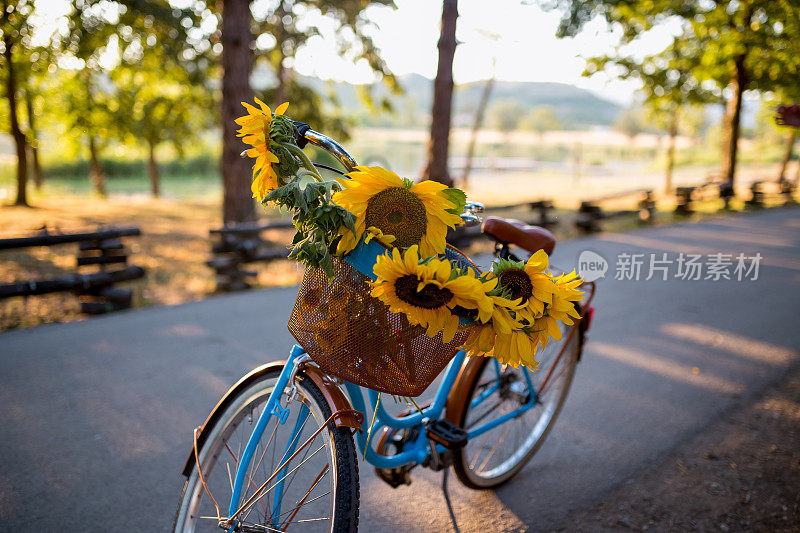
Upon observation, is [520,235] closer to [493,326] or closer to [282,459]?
[493,326]

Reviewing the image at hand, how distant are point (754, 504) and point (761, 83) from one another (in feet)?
65.7

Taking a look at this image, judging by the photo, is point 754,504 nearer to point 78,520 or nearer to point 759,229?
point 78,520

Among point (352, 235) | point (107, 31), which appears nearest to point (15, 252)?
point (107, 31)

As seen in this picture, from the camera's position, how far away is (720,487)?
325 centimetres

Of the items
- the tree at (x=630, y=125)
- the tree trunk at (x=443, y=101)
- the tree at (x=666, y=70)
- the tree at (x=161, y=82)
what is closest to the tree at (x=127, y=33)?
the tree at (x=161, y=82)

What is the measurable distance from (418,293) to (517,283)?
0.34m

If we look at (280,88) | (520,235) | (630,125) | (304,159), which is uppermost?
(630,125)

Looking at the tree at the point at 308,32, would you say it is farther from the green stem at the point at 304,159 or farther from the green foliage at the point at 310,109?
the green stem at the point at 304,159

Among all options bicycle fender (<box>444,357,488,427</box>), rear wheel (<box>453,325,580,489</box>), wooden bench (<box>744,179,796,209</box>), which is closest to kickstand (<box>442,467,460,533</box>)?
rear wheel (<box>453,325,580,489</box>)

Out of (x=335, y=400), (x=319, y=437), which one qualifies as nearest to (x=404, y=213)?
(x=335, y=400)

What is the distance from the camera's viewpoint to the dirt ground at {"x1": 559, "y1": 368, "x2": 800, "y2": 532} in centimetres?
291

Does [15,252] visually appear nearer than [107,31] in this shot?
Yes

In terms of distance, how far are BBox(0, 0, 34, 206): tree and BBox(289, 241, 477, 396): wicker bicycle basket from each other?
738 inches

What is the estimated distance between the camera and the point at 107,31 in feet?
44.5
